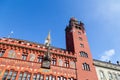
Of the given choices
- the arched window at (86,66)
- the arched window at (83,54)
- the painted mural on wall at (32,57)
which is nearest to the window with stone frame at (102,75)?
the arched window at (86,66)

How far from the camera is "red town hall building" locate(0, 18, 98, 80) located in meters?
25.0

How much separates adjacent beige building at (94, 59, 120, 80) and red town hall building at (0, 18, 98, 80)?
2378mm

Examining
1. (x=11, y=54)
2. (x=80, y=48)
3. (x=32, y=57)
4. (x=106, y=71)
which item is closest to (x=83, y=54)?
(x=80, y=48)

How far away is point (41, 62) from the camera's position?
28.0 m

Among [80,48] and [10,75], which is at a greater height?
[80,48]

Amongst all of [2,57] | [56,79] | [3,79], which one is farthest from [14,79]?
[56,79]

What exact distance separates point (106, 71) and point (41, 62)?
17331 millimetres

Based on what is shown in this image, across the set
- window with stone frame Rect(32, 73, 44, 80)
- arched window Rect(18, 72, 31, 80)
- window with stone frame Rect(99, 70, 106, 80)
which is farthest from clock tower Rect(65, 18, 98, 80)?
arched window Rect(18, 72, 31, 80)

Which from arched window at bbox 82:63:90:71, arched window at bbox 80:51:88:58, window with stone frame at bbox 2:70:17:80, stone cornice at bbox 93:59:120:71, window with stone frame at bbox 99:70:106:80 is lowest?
window with stone frame at bbox 2:70:17:80

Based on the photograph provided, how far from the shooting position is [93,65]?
32.8 metres

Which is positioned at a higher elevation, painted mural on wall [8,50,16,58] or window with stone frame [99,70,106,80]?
painted mural on wall [8,50,16,58]

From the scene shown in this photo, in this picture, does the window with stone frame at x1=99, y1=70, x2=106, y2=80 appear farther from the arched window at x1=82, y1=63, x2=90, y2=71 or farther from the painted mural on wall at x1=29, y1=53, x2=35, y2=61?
the painted mural on wall at x1=29, y1=53, x2=35, y2=61

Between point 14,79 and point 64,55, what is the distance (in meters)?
12.1

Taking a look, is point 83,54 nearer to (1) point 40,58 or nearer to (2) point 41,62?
(1) point 40,58
